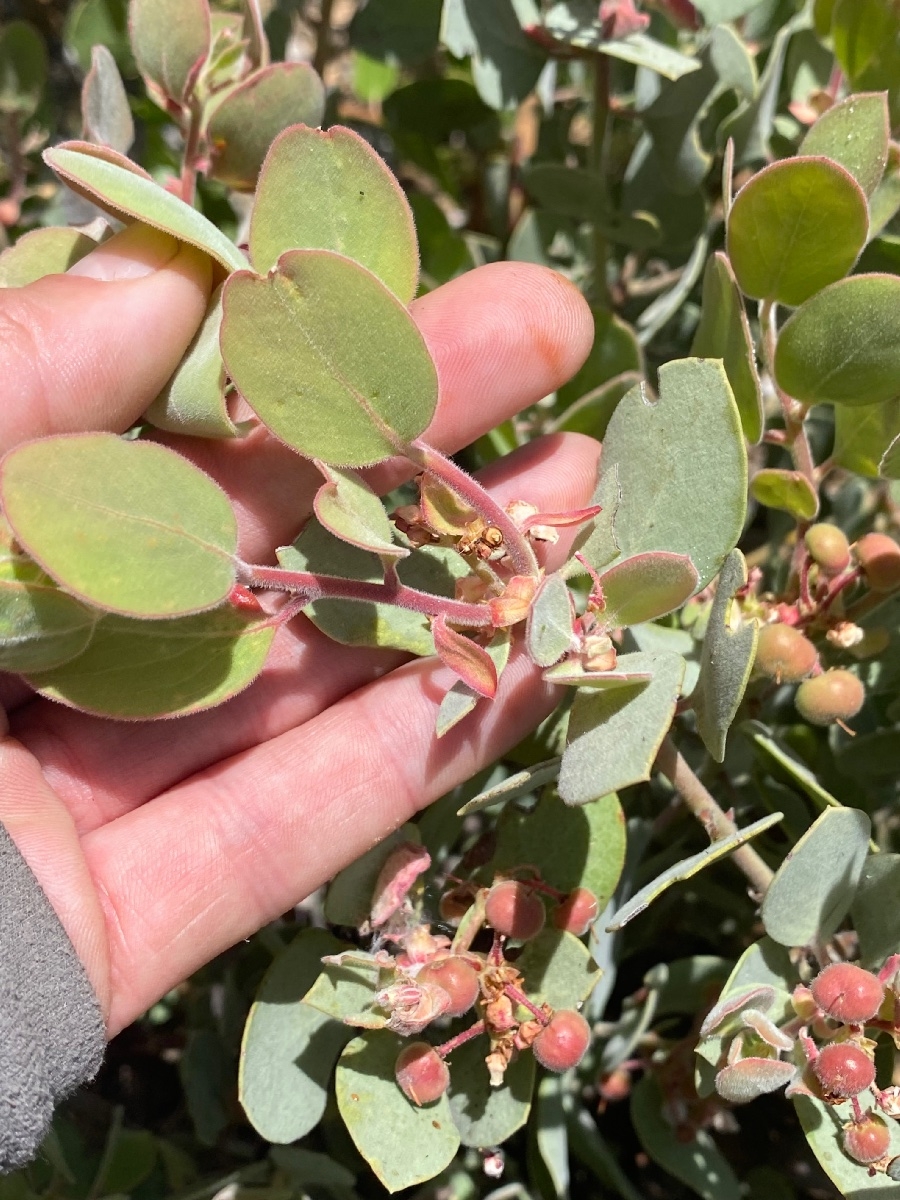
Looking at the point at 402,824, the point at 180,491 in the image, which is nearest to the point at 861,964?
the point at 402,824

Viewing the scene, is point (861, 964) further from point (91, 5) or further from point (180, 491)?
point (91, 5)

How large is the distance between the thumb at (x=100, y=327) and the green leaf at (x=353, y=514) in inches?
10.4

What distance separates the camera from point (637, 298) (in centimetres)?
183

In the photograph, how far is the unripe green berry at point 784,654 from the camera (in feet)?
3.51

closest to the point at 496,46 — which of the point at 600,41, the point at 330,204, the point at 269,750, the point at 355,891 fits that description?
the point at 600,41

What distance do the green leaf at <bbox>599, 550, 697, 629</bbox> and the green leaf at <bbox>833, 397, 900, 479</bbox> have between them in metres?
0.28

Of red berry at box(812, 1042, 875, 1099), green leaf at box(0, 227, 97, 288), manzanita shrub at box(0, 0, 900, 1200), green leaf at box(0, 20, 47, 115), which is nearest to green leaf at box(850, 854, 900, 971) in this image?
manzanita shrub at box(0, 0, 900, 1200)

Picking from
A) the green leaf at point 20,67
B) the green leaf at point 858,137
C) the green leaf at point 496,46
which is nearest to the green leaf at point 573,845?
the green leaf at point 858,137

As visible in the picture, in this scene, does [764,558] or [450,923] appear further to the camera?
[764,558]

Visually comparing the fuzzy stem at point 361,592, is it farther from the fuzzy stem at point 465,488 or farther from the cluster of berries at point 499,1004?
the cluster of berries at point 499,1004

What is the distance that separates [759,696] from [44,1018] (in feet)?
2.75

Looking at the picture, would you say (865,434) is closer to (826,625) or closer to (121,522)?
(826,625)

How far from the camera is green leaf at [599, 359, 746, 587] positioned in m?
0.92

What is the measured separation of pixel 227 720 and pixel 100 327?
1.66 feet
